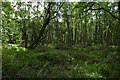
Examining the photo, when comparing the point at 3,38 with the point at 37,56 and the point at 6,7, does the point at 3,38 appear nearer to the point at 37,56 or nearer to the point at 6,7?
the point at 6,7

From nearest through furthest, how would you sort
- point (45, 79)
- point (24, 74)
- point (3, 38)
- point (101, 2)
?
point (3, 38), point (45, 79), point (24, 74), point (101, 2)

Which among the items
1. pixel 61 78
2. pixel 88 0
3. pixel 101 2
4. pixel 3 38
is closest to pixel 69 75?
pixel 61 78

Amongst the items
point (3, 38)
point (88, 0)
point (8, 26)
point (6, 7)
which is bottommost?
point (3, 38)

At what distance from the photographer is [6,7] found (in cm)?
671

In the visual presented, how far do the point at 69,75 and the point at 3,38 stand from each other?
13.7ft

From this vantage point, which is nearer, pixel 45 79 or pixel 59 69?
pixel 45 79

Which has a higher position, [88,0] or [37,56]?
[88,0]

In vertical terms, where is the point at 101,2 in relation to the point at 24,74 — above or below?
above

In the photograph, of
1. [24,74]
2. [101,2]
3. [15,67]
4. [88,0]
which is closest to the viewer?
[24,74]

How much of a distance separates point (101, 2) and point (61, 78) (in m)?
8.29

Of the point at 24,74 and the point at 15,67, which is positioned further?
the point at 15,67

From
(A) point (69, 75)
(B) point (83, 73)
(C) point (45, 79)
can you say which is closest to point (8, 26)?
(C) point (45, 79)

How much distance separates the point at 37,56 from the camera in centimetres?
1392

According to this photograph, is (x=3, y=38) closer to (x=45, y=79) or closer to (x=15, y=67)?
(x=45, y=79)
